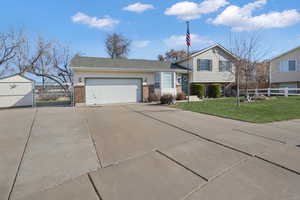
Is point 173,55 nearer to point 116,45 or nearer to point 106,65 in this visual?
point 116,45

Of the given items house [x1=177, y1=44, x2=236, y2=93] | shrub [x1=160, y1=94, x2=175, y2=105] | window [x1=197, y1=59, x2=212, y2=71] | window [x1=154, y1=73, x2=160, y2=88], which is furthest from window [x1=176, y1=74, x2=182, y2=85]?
shrub [x1=160, y1=94, x2=175, y2=105]

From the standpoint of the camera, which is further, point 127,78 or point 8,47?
point 8,47

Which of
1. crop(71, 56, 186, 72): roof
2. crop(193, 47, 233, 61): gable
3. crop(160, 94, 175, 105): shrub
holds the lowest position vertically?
crop(160, 94, 175, 105): shrub

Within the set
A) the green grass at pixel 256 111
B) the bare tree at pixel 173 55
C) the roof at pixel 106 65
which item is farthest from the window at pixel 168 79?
the bare tree at pixel 173 55

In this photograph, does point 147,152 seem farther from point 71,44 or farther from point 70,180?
point 71,44

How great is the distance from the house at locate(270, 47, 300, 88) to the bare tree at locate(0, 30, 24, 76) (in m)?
35.2

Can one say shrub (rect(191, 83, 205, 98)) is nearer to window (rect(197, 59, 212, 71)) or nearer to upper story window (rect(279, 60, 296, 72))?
window (rect(197, 59, 212, 71))

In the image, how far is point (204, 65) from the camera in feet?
63.7

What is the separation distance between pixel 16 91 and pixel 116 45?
21.8m

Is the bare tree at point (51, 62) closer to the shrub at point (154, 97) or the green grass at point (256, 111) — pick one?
the shrub at point (154, 97)

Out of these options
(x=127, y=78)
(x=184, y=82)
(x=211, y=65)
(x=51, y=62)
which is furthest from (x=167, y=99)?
(x=51, y=62)

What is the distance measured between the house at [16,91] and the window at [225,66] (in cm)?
2019

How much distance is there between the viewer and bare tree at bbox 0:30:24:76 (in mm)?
21562

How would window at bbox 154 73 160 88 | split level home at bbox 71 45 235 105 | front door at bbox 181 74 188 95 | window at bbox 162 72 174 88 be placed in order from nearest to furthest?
split level home at bbox 71 45 235 105, window at bbox 162 72 174 88, window at bbox 154 73 160 88, front door at bbox 181 74 188 95
